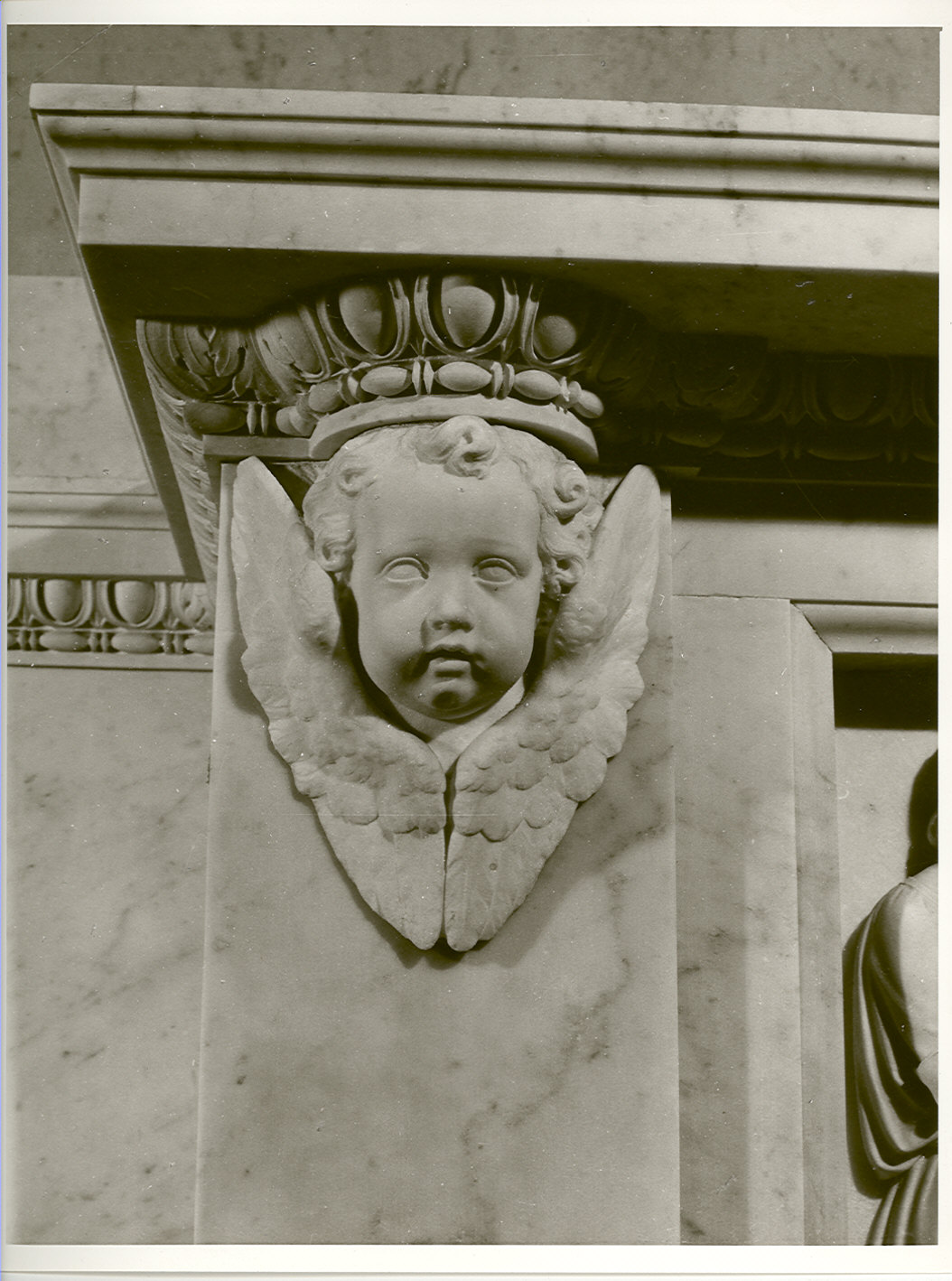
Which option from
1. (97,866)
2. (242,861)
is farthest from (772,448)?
(97,866)

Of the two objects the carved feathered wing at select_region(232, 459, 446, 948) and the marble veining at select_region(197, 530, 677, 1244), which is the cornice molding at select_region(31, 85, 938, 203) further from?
the marble veining at select_region(197, 530, 677, 1244)

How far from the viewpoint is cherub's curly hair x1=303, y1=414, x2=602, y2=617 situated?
4.32ft

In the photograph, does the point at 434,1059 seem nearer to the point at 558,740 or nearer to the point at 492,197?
the point at 558,740

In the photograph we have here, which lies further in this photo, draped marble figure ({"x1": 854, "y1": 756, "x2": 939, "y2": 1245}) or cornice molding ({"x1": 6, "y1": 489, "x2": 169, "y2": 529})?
cornice molding ({"x1": 6, "y1": 489, "x2": 169, "y2": 529})

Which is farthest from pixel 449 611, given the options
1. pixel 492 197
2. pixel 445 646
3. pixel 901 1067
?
pixel 901 1067

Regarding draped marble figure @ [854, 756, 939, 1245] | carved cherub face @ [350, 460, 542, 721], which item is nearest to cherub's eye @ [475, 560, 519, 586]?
carved cherub face @ [350, 460, 542, 721]

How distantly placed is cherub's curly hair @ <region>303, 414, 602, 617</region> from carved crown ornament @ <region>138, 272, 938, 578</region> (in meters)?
0.02

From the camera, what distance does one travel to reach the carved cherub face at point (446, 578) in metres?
1.31

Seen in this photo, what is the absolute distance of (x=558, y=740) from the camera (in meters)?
1.37

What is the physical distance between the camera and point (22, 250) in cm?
200

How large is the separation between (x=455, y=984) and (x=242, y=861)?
0.24 m

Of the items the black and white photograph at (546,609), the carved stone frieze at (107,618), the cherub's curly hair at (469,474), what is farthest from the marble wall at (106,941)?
the cherub's curly hair at (469,474)

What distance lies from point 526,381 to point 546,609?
23cm

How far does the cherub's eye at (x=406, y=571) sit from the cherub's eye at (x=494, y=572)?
0.05 m
